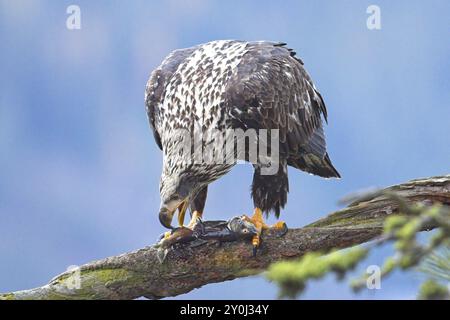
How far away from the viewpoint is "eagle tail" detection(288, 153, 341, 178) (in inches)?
309

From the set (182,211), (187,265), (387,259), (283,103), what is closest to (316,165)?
(283,103)

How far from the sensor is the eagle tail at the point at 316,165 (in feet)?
25.7

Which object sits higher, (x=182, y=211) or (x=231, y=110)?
(x=231, y=110)

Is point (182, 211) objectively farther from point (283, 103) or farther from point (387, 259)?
point (387, 259)

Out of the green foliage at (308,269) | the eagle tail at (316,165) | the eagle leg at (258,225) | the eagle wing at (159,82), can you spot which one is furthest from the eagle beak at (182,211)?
the green foliage at (308,269)

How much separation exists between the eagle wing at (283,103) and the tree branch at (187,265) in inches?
41.2

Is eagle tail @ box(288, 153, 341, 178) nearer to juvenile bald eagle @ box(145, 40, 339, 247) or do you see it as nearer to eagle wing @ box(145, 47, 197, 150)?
juvenile bald eagle @ box(145, 40, 339, 247)

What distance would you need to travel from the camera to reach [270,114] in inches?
275

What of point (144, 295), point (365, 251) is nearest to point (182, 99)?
point (144, 295)

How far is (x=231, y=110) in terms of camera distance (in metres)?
6.75

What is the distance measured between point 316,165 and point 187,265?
2.26 m

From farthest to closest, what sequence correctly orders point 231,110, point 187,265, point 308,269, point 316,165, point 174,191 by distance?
point 316,165 < point 231,110 < point 187,265 < point 174,191 < point 308,269

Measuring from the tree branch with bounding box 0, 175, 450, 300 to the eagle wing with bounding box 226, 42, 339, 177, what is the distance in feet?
3.44

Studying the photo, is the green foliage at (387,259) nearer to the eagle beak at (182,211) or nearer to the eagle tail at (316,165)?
the eagle beak at (182,211)
